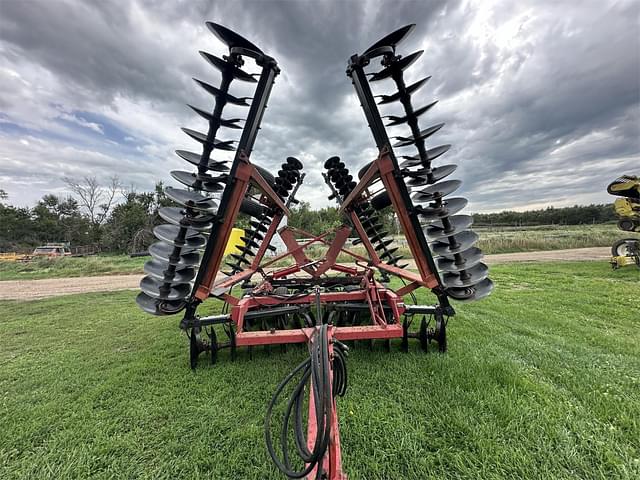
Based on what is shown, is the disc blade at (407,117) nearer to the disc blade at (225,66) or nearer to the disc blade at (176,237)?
the disc blade at (225,66)

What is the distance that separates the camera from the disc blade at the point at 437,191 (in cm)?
300

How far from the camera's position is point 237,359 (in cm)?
337

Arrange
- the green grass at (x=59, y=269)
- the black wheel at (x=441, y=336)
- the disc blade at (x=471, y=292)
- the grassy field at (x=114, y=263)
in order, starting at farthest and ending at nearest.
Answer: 1. the grassy field at (x=114, y=263)
2. the green grass at (x=59, y=269)
3. the black wheel at (x=441, y=336)
4. the disc blade at (x=471, y=292)

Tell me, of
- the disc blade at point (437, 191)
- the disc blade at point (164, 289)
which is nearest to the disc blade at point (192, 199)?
the disc blade at point (164, 289)

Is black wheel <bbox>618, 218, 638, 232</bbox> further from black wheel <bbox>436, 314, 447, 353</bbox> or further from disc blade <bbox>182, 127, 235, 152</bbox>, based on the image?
disc blade <bbox>182, 127, 235, 152</bbox>

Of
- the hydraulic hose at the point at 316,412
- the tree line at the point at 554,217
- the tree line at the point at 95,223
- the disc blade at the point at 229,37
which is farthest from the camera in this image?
the tree line at the point at 554,217

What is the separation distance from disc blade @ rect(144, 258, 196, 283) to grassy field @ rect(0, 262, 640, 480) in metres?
1.14

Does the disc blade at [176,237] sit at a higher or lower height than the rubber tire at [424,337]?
higher

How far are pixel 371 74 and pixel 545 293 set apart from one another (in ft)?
23.0

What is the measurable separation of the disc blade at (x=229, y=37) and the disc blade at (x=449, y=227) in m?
2.70

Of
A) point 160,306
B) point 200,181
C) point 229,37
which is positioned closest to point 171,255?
point 160,306

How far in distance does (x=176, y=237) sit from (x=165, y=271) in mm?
373


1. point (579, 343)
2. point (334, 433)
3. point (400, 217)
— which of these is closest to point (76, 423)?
point (334, 433)

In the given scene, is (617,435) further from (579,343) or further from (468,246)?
(579,343)
